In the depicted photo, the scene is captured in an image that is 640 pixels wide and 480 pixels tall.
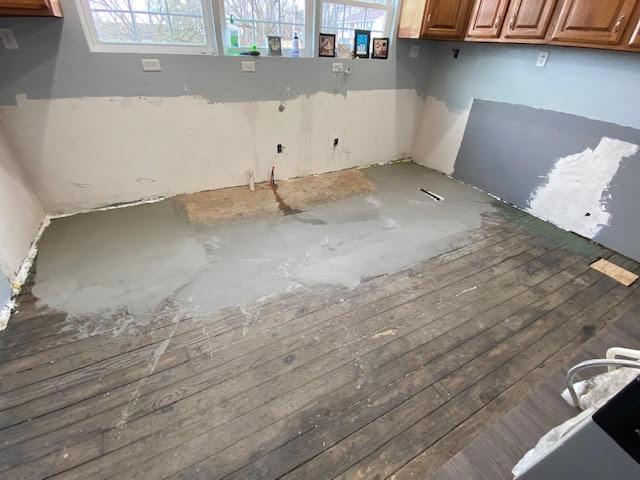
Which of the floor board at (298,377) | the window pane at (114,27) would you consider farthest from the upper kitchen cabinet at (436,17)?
the window pane at (114,27)

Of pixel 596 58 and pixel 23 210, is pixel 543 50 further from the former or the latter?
pixel 23 210

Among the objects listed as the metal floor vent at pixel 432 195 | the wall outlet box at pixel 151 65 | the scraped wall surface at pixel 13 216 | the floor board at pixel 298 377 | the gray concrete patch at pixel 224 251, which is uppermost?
the wall outlet box at pixel 151 65

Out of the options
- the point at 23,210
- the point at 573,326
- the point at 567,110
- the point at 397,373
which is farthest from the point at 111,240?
the point at 567,110

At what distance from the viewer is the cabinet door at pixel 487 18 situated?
264cm

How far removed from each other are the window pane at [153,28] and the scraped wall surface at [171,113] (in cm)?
18

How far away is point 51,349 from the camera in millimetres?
1618

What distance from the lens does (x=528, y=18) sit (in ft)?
8.07

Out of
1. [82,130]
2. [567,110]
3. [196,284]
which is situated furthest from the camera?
[567,110]

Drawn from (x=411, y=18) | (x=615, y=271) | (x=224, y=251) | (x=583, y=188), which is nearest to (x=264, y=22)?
(x=411, y=18)

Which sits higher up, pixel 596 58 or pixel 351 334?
pixel 596 58

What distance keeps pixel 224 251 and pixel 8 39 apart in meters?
1.95

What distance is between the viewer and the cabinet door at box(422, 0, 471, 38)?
2.90 meters

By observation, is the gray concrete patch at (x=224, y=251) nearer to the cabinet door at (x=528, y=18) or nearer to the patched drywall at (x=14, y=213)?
the patched drywall at (x=14, y=213)

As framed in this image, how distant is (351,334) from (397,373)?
12.6 inches
